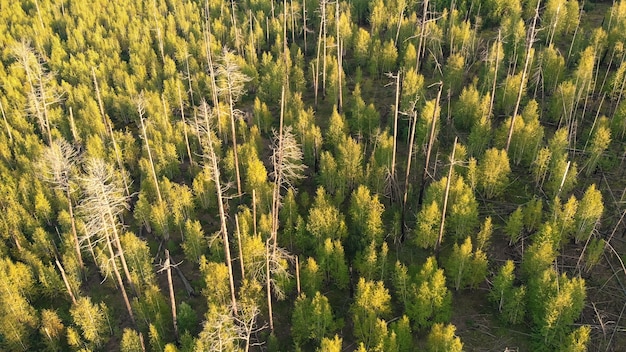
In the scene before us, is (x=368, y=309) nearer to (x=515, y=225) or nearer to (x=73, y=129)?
(x=515, y=225)

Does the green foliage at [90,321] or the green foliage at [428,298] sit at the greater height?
the green foliage at [428,298]

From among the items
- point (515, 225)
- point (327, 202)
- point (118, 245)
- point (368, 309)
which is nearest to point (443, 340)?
point (368, 309)

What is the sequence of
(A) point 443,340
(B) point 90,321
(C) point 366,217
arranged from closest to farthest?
(A) point 443,340 < (B) point 90,321 < (C) point 366,217

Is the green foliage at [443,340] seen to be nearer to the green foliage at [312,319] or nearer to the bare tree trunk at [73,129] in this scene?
the green foliage at [312,319]

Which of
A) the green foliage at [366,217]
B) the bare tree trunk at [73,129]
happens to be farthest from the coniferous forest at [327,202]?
the bare tree trunk at [73,129]

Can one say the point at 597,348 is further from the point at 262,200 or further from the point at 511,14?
the point at 511,14

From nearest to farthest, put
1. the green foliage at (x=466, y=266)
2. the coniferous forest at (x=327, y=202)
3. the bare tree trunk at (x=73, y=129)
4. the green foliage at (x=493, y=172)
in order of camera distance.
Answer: the coniferous forest at (x=327, y=202) → the green foliage at (x=466, y=266) → the green foliage at (x=493, y=172) → the bare tree trunk at (x=73, y=129)

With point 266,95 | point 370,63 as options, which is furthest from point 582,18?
point 266,95

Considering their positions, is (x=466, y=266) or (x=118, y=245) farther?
(x=466, y=266)
